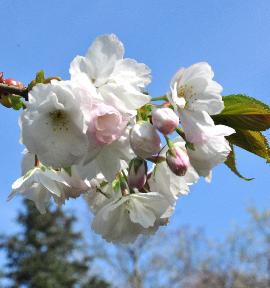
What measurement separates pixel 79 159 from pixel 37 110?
11 centimetres

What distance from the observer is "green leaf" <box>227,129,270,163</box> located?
43.2 inches

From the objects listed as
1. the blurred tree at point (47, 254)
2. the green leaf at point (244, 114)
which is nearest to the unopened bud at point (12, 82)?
the green leaf at point (244, 114)

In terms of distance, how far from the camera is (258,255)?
17.8 metres

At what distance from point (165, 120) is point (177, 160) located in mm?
107

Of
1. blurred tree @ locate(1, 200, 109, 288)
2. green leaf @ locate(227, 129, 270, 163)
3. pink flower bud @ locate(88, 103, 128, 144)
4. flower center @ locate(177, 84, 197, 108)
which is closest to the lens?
pink flower bud @ locate(88, 103, 128, 144)

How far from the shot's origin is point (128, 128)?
3.01 feet

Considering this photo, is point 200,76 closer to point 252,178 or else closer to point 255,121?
point 255,121

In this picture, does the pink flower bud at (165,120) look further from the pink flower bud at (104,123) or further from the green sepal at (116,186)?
the green sepal at (116,186)

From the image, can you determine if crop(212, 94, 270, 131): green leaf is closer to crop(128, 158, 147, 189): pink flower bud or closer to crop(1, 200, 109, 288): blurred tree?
→ crop(128, 158, 147, 189): pink flower bud

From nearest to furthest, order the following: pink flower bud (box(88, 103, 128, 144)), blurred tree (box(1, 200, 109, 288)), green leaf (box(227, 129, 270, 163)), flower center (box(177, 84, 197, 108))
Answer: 1. pink flower bud (box(88, 103, 128, 144))
2. flower center (box(177, 84, 197, 108))
3. green leaf (box(227, 129, 270, 163))
4. blurred tree (box(1, 200, 109, 288))

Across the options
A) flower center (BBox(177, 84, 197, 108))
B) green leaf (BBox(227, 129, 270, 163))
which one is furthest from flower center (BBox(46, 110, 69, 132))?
green leaf (BBox(227, 129, 270, 163))

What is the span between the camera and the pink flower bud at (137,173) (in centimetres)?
95

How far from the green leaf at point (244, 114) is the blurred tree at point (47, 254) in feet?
49.2

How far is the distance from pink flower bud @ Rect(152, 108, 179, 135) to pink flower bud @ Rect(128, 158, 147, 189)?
0.09m
